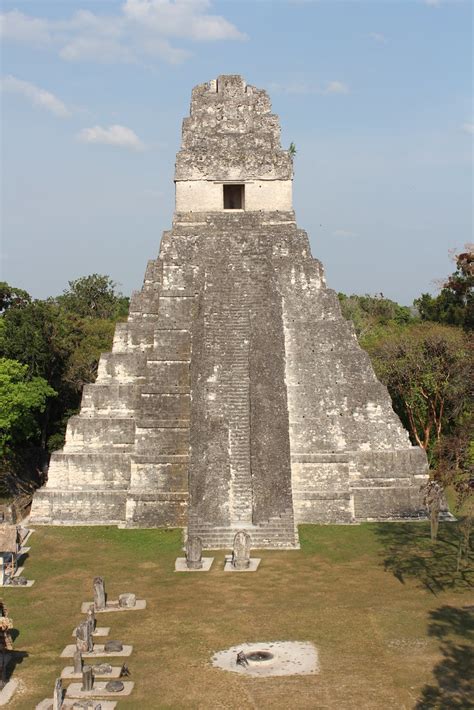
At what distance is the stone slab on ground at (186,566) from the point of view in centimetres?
1752

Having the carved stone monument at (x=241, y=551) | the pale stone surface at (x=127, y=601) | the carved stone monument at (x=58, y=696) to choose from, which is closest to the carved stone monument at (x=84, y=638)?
the carved stone monument at (x=58, y=696)

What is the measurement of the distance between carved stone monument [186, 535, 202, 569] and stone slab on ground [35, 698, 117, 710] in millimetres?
6041

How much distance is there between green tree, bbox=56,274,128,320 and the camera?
1859 inches

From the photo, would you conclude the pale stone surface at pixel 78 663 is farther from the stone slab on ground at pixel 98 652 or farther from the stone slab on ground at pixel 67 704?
the stone slab on ground at pixel 67 704

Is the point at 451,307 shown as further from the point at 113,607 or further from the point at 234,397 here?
the point at 113,607

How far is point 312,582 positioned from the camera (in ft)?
54.7

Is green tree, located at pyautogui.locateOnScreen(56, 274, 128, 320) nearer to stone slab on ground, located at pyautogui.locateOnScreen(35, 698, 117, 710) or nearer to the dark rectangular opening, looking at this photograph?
the dark rectangular opening

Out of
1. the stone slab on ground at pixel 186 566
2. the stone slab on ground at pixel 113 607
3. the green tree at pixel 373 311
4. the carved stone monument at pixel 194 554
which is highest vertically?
the green tree at pixel 373 311

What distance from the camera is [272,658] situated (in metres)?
12.9

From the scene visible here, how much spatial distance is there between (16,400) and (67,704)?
13601mm

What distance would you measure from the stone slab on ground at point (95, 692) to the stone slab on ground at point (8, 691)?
75cm

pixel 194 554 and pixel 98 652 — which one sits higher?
pixel 194 554

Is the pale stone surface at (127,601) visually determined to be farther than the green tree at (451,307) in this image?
No

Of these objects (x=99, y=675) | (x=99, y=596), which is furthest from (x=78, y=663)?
(x=99, y=596)
